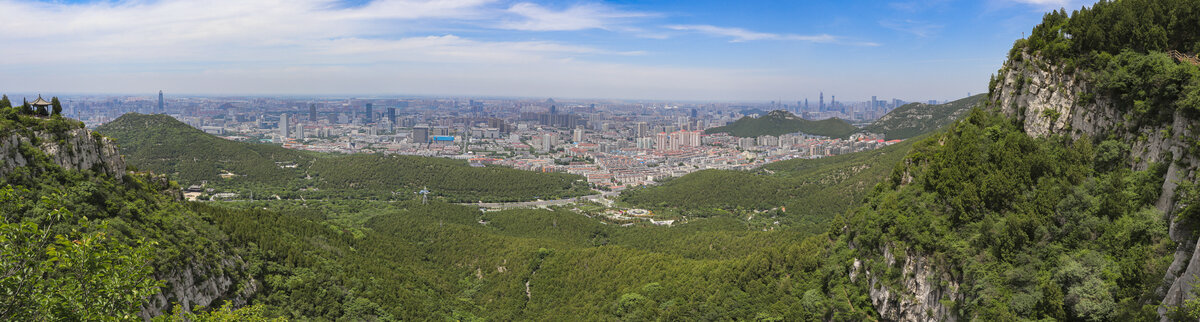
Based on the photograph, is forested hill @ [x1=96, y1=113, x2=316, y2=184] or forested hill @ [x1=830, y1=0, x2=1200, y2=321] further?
forested hill @ [x1=96, y1=113, x2=316, y2=184]

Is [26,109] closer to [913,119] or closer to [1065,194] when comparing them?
[1065,194]

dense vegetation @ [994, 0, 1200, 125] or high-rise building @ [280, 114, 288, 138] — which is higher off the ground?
dense vegetation @ [994, 0, 1200, 125]

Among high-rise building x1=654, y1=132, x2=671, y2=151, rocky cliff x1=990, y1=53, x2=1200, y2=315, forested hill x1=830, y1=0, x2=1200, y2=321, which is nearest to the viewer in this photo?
rocky cliff x1=990, y1=53, x2=1200, y2=315

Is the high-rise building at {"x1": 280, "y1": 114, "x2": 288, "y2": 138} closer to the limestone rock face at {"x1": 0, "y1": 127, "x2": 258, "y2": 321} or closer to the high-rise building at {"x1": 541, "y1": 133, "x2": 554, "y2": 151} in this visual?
the high-rise building at {"x1": 541, "y1": 133, "x2": 554, "y2": 151}

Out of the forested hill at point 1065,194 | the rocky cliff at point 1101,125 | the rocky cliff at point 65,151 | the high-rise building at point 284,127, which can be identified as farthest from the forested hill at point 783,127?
the rocky cliff at point 65,151

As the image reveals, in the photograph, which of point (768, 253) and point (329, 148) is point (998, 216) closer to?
point (768, 253)

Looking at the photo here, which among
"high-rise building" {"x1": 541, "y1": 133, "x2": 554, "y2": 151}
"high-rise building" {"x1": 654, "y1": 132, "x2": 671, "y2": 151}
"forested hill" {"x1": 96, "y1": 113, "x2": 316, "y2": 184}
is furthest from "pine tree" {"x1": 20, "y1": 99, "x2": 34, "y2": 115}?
"high-rise building" {"x1": 654, "y1": 132, "x2": 671, "y2": 151}
